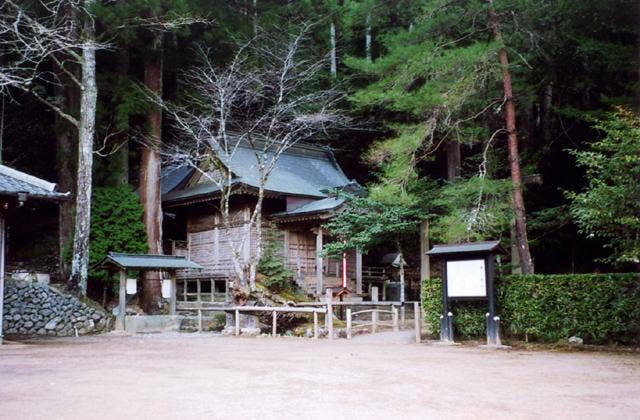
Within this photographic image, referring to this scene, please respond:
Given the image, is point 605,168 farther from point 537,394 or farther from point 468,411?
point 468,411

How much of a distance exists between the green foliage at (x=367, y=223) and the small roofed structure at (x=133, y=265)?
505 centimetres

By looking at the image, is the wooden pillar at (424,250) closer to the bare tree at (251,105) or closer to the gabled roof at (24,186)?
the bare tree at (251,105)

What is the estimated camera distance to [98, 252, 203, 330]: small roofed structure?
1658 cm

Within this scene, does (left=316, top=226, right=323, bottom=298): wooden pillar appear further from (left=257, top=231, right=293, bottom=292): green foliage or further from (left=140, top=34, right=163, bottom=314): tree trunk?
(left=140, top=34, right=163, bottom=314): tree trunk

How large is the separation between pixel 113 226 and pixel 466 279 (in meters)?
13.7

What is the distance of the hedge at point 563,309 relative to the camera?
35.8 ft

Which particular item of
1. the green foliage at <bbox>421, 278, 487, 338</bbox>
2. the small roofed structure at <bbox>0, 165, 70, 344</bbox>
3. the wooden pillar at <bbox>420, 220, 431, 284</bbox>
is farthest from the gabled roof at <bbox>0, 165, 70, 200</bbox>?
the wooden pillar at <bbox>420, 220, 431, 284</bbox>

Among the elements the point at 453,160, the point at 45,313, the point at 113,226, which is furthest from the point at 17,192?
the point at 453,160

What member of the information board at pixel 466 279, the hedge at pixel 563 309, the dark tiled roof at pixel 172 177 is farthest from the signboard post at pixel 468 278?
the dark tiled roof at pixel 172 177

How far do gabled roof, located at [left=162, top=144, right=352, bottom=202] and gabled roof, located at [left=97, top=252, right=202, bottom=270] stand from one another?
4.12m

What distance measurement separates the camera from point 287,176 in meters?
24.6

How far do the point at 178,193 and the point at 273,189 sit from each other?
5066mm

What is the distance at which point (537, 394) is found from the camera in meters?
6.14

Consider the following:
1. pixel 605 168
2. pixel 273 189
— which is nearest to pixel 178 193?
pixel 273 189
